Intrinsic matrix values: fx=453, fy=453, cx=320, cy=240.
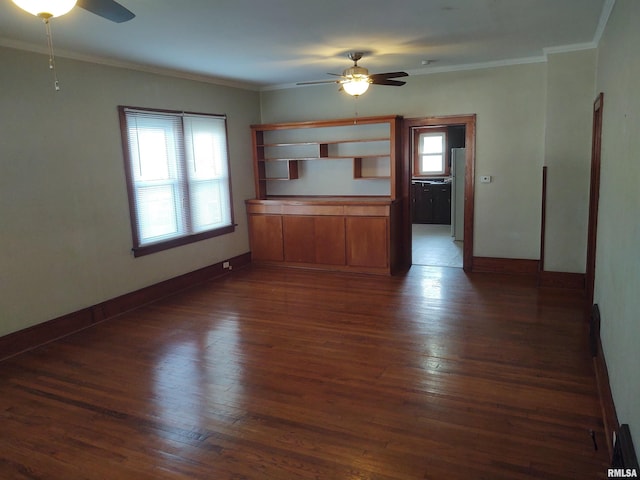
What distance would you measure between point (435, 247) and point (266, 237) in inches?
115

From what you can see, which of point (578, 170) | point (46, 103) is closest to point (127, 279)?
point (46, 103)

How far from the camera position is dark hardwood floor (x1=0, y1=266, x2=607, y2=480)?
7.67ft

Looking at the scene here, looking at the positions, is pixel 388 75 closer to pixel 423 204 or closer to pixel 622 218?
pixel 622 218

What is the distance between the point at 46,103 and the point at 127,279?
1.88 meters

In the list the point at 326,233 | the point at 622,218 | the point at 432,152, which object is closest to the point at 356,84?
the point at 326,233

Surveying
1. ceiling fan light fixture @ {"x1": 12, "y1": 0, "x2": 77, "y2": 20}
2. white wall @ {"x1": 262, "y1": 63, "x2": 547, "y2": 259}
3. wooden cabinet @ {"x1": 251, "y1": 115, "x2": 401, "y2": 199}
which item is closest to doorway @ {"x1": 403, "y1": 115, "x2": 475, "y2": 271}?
white wall @ {"x1": 262, "y1": 63, "x2": 547, "y2": 259}

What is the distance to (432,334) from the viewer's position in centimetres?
393

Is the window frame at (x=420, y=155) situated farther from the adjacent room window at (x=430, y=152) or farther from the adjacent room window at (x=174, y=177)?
the adjacent room window at (x=174, y=177)

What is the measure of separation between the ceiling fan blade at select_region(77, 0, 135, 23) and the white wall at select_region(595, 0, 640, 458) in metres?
2.51

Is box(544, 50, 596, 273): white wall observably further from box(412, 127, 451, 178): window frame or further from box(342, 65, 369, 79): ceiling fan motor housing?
box(412, 127, 451, 178): window frame

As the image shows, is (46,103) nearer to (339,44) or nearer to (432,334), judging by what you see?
(339,44)

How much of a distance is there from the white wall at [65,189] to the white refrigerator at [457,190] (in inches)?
190

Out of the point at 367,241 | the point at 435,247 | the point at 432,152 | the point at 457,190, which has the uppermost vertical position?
→ the point at 432,152

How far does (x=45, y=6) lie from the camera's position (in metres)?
1.81
